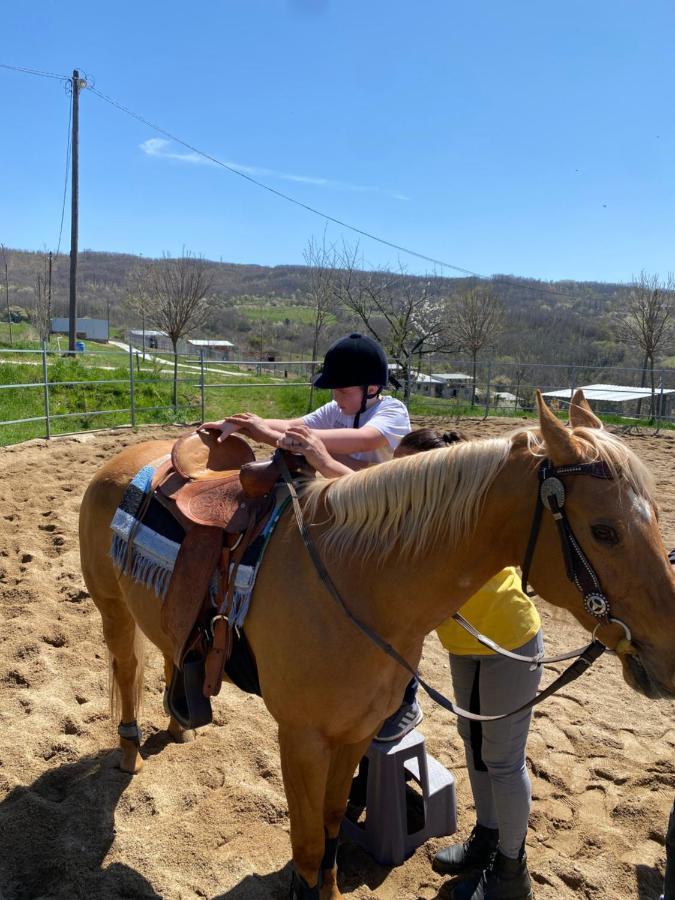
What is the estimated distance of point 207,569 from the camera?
77.2 inches

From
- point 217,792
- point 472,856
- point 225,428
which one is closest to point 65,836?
point 217,792

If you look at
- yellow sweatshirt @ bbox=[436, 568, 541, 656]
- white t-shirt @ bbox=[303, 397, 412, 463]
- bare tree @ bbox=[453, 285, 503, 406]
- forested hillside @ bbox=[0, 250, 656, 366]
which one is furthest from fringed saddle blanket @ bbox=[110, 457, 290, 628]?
bare tree @ bbox=[453, 285, 503, 406]

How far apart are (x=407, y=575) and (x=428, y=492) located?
240 millimetres

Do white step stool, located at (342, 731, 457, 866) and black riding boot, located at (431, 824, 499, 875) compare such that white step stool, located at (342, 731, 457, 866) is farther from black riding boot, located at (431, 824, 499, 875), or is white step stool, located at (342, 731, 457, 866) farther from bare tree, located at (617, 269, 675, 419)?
bare tree, located at (617, 269, 675, 419)

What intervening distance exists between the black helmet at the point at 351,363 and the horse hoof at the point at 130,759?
72.1 inches

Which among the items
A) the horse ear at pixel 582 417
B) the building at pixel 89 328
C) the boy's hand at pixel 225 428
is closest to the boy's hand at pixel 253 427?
the boy's hand at pixel 225 428

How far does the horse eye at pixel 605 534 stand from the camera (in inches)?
53.4

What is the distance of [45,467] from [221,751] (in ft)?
17.2

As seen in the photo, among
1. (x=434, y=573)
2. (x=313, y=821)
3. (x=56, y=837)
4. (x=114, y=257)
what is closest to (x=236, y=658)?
(x=313, y=821)

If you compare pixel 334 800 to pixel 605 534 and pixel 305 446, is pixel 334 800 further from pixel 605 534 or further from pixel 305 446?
pixel 605 534

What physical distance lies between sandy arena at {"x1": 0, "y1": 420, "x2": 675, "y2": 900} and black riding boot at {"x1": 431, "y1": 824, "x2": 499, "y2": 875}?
63mm

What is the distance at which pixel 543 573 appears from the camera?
58.4 inches

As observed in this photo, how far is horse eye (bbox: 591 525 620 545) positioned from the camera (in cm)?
136

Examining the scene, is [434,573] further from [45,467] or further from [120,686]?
[45,467]
